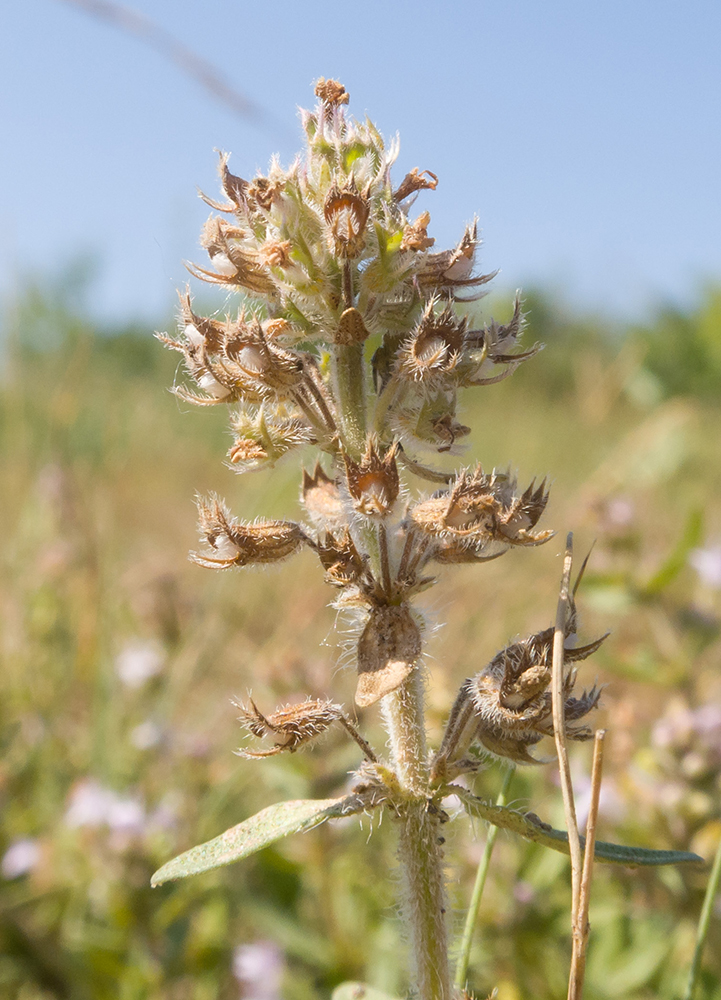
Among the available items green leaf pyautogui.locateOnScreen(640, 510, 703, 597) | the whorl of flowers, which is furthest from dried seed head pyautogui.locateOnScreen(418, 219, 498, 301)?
green leaf pyautogui.locateOnScreen(640, 510, 703, 597)

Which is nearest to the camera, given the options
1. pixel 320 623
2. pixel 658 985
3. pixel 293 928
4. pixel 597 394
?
pixel 658 985

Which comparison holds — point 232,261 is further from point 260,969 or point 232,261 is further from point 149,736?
point 149,736

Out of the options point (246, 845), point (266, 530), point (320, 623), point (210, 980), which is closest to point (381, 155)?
point (266, 530)

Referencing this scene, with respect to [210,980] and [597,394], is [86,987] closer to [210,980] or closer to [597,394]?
[210,980]

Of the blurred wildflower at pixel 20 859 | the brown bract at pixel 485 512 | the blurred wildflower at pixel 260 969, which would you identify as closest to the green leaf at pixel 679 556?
the blurred wildflower at pixel 260 969

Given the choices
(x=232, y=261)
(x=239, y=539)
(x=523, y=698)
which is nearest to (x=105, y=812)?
(x=239, y=539)
